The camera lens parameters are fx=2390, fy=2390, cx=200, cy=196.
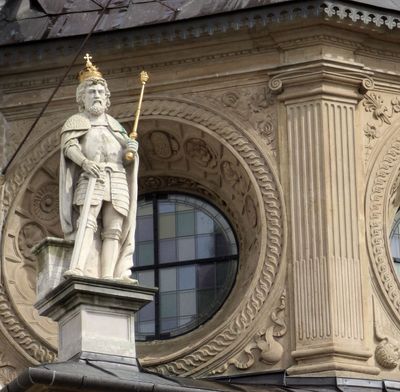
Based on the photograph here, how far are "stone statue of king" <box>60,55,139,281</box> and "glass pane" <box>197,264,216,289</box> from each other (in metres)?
2.95

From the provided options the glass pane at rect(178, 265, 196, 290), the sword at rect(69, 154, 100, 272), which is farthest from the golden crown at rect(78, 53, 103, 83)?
the glass pane at rect(178, 265, 196, 290)

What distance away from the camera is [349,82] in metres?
27.0

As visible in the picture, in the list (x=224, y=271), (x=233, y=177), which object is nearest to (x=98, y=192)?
(x=233, y=177)

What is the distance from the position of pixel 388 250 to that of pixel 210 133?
2416mm

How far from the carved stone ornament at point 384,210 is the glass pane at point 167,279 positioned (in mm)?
2496

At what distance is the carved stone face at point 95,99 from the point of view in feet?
82.6

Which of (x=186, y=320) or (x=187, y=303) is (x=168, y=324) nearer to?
(x=186, y=320)

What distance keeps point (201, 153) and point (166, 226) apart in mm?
1033

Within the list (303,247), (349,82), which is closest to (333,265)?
(303,247)

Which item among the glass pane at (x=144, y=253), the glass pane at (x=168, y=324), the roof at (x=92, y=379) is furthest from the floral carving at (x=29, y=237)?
the roof at (x=92, y=379)

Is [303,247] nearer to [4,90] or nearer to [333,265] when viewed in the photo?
[333,265]

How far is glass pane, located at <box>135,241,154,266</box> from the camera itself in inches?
1099

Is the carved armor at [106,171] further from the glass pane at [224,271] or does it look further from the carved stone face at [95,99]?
the glass pane at [224,271]

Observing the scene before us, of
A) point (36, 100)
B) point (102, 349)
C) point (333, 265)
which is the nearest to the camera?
point (102, 349)
